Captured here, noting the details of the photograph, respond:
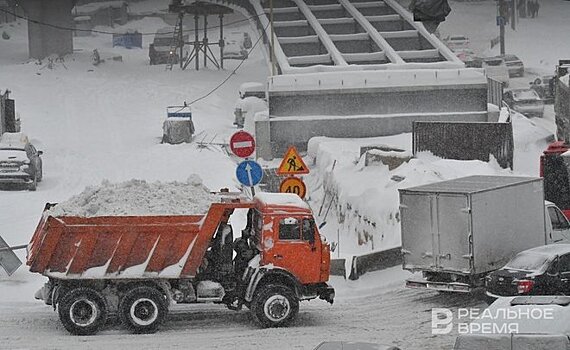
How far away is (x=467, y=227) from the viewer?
21078 millimetres

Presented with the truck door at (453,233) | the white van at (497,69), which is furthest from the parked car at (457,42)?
the truck door at (453,233)

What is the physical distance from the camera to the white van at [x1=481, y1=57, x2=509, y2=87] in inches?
2557

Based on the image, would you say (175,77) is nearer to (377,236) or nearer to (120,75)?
(120,75)

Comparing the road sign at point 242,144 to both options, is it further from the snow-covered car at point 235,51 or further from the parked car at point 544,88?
the snow-covered car at point 235,51

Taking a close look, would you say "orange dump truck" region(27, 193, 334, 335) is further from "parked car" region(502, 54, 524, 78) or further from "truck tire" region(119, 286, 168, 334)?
"parked car" region(502, 54, 524, 78)

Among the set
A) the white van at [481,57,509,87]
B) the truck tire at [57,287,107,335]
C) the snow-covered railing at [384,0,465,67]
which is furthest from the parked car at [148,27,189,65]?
the truck tire at [57,287,107,335]

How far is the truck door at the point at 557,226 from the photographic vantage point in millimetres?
24203

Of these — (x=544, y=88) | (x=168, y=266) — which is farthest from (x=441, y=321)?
(x=544, y=88)

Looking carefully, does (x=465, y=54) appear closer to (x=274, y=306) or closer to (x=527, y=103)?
(x=527, y=103)

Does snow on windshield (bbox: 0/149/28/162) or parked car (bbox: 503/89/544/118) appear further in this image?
parked car (bbox: 503/89/544/118)

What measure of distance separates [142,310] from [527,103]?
3857cm

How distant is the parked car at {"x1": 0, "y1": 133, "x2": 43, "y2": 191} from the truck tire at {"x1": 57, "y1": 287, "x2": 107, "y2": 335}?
573 inches

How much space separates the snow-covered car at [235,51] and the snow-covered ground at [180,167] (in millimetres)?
757

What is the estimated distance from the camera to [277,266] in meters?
20.0
